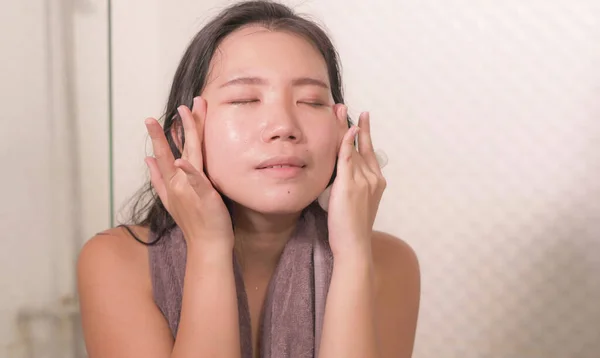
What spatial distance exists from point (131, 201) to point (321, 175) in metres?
0.79

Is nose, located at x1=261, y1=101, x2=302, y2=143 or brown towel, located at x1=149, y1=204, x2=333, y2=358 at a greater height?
nose, located at x1=261, y1=101, x2=302, y2=143

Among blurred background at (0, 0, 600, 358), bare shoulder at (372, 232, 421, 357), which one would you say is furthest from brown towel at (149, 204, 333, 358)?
blurred background at (0, 0, 600, 358)

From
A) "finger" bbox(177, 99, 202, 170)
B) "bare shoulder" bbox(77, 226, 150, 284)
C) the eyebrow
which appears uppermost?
the eyebrow

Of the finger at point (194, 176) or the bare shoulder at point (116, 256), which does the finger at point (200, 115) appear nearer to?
the finger at point (194, 176)

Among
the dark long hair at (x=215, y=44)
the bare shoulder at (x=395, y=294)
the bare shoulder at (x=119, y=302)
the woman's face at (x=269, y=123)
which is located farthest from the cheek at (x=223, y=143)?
the bare shoulder at (x=395, y=294)

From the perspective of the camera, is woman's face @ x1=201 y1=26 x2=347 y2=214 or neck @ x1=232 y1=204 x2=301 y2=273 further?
neck @ x1=232 y1=204 x2=301 y2=273

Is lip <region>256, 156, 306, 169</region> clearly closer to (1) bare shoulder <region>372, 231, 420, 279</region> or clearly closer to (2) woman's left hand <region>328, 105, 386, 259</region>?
(2) woman's left hand <region>328, 105, 386, 259</region>

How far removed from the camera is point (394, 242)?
103cm

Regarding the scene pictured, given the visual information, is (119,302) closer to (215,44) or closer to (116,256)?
(116,256)

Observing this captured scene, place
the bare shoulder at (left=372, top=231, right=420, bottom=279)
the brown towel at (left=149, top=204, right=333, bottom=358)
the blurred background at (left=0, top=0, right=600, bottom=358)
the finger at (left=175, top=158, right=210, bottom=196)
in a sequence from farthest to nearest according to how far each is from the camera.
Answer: the blurred background at (left=0, top=0, right=600, bottom=358) → the bare shoulder at (left=372, top=231, right=420, bottom=279) → the brown towel at (left=149, top=204, right=333, bottom=358) → the finger at (left=175, top=158, right=210, bottom=196)

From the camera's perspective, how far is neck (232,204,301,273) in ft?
2.89

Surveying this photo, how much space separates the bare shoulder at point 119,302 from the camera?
0.78m

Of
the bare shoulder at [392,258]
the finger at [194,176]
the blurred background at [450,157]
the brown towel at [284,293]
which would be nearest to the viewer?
the finger at [194,176]

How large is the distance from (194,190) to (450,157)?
2.36ft
